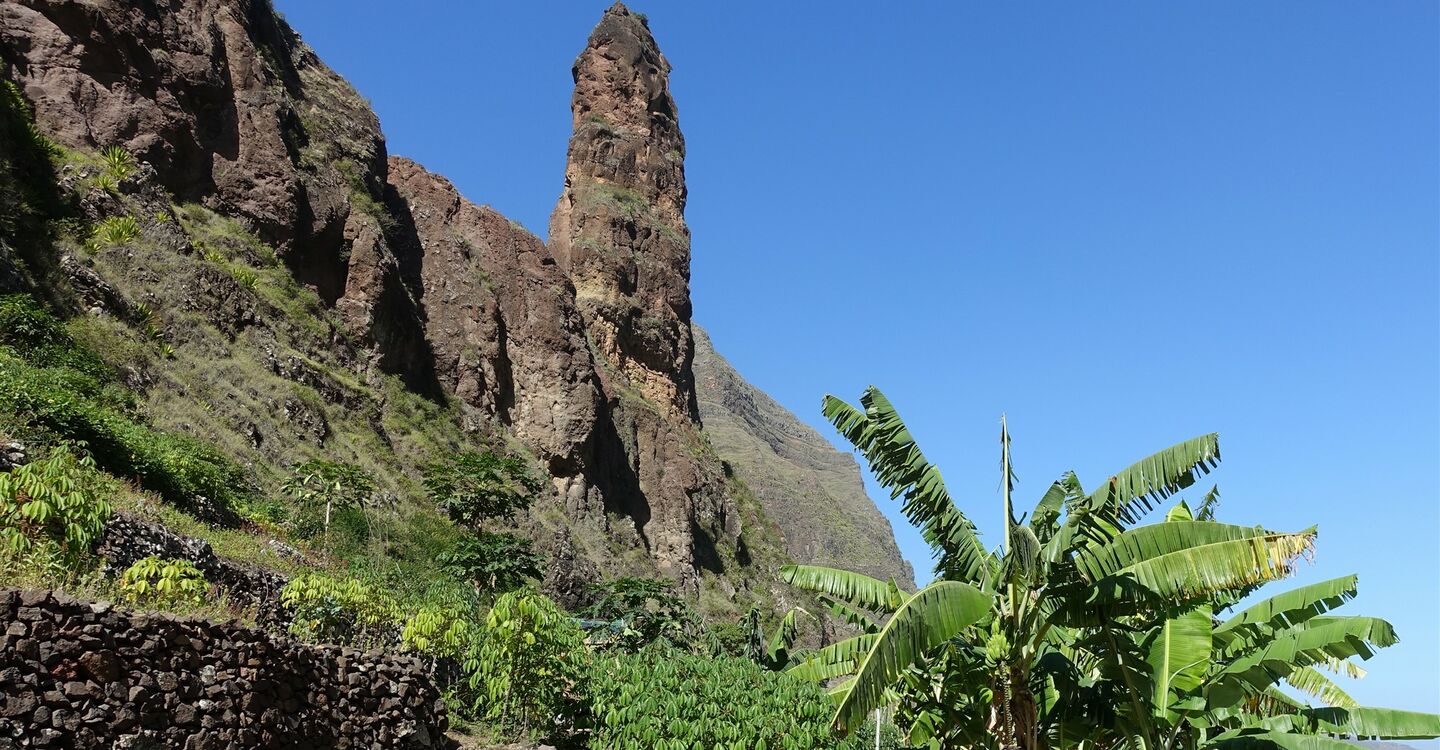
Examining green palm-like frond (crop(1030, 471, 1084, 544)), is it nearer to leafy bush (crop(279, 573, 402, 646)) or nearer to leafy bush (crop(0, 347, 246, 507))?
leafy bush (crop(279, 573, 402, 646))

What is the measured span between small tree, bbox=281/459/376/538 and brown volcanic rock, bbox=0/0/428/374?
12.1 m

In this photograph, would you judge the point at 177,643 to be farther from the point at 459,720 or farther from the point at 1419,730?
the point at 1419,730

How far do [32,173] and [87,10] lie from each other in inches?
279

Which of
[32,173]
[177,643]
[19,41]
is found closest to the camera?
[177,643]

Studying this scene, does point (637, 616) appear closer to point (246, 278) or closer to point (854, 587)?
point (854, 587)

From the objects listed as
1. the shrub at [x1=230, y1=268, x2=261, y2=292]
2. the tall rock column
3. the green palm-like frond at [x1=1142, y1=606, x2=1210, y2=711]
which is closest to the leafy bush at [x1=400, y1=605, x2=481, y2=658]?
the green palm-like frond at [x1=1142, y1=606, x2=1210, y2=711]

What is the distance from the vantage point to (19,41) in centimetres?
2828

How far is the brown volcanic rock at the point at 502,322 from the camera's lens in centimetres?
4453

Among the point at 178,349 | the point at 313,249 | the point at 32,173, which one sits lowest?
the point at 178,349

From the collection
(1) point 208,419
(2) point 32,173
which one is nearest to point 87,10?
(2) point 32,173

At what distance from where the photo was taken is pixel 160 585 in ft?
30.4

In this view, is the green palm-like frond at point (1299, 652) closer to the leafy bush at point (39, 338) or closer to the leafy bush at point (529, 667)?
the leafy bush at point (529, 667)

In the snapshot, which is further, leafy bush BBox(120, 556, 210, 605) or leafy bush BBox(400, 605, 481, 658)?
leafy bush BBox(400, 605, 481, 658)

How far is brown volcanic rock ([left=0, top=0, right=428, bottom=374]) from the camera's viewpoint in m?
29.0
